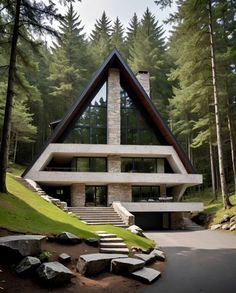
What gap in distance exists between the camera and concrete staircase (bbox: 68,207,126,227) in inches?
684

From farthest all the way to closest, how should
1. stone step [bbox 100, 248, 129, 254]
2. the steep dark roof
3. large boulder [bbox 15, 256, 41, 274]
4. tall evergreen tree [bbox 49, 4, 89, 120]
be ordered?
tall evergreen tree [bbox 49, 4, 89, 120] < the steep dark roof < stone step [bbox 100, 248, 129, 254] < large boulder [bbox 15, 256, 41, 274]

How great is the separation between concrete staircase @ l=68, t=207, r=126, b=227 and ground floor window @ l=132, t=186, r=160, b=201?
413 centimetres

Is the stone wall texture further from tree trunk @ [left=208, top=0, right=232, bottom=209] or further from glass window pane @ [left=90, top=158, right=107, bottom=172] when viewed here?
tree trunk @ [left=208, top=0, right=232, bottom=209]

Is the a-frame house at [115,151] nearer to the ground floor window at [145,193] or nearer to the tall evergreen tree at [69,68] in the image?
the ground floor window at [145,193]

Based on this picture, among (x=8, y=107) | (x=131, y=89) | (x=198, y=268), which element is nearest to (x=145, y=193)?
(x=131, y=89)

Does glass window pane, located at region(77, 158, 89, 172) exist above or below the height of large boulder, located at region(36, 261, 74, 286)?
above

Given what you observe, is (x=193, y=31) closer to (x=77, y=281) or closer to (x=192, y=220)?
(x=192, y=220)

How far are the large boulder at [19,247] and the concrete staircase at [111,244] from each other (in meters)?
2.77

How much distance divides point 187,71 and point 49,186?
14289mm

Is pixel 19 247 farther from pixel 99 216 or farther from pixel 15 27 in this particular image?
pixel 99 216

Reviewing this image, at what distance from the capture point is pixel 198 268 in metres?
8.52

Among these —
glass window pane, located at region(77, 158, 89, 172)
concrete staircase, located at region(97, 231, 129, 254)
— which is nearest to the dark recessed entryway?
glass window pane, located at region(77, 158, 89, 172)

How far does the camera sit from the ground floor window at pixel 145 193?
2406 centimetres

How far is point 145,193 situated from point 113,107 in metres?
7.34
